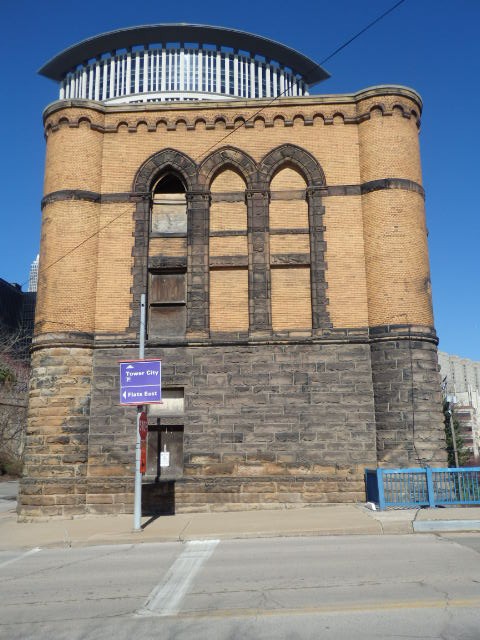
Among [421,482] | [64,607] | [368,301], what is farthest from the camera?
[368,301]

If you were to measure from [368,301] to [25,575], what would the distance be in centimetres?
1144

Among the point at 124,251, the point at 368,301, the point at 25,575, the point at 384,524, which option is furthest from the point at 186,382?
the point at 25,575

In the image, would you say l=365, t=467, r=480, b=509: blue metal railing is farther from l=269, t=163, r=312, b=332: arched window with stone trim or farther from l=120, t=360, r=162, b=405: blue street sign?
l=120, t=360, r=162, b=405: blue street sign

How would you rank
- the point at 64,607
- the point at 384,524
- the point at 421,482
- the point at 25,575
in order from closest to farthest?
1. the point at 64,607
2. the point at 25,575
3. the point at 384,524
4. the point at 421,482

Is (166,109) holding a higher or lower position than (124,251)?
higher

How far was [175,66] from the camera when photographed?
9200cm

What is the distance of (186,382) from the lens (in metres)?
17.0

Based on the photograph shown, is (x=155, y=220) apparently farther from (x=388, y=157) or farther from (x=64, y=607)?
(x=64, y=607)

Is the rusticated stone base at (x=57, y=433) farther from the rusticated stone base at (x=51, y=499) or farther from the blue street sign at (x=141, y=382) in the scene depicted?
the blue street sign at (x=141, y=382)

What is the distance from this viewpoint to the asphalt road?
6.16 meters

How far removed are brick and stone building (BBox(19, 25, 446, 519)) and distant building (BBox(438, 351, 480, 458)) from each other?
315ft

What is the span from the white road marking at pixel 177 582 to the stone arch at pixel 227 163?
10842 millimetres

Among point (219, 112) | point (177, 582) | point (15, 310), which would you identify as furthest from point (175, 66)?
point (177, 582)

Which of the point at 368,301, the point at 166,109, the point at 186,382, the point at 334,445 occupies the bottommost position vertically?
the point at 334,445
